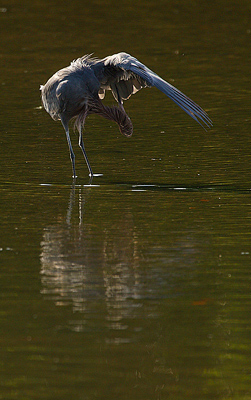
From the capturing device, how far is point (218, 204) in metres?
9.67

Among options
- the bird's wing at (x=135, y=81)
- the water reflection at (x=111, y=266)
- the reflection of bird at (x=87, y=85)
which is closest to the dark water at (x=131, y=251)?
the water reflection at (x=111, y=266)

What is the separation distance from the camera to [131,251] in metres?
7.78

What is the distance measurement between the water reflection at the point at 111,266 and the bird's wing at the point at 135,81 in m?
1.51

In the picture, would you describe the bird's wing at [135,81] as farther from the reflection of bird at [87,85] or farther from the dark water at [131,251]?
the dark water at [131,251]

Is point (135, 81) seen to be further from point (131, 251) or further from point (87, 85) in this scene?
point (131, 251)

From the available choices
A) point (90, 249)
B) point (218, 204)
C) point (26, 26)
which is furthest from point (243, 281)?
point (26, 26)

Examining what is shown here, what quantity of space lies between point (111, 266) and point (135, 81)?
5.20 metres

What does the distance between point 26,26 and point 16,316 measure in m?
20.7

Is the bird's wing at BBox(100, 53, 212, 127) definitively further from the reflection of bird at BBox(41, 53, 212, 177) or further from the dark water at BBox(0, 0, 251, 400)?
the dark water at BBox(0, 0, 251, 400)

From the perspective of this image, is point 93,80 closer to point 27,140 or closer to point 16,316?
point 27,140

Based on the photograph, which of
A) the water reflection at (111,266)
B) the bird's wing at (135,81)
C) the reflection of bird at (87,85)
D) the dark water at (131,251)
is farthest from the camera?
the reflection of bird at (87,85)

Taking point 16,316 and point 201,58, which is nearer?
point 16,316

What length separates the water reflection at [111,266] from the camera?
20.4ft

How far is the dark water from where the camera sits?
5.18 meters
